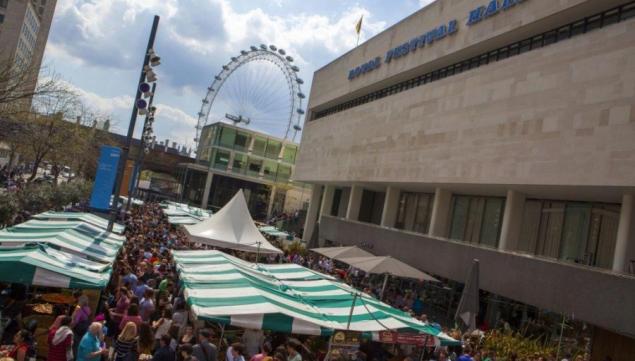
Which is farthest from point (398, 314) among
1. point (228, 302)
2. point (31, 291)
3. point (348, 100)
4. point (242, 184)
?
point (242, 184)

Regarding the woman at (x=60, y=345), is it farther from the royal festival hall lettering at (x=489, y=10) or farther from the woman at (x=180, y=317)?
the royal festival hall lettering at (x=489, y=10)

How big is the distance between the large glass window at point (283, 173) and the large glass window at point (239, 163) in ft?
18.5

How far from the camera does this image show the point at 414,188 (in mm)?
36375

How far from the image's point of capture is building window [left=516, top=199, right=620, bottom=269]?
22266mm

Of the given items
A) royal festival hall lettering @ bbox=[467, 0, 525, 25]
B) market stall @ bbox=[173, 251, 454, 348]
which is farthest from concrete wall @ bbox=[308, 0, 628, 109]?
market stall @ bbox=[173, 251, 454, 348]

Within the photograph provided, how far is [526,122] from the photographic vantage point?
2359 cm

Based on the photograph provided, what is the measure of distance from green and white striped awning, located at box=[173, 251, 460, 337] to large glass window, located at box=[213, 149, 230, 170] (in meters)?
68.3

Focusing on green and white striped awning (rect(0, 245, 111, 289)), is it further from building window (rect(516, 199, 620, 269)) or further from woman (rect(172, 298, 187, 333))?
building window (rect(516, 199, 620, 269))

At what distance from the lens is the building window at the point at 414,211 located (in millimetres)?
36422

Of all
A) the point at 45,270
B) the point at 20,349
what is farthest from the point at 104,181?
the point at 20,349

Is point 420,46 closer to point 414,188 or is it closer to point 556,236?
point 414,188

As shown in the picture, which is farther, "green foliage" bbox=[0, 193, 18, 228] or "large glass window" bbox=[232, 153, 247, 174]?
"large glass window" bbox=[232, 153, 247, 174]

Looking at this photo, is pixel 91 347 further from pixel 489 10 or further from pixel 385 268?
pixel 489 10

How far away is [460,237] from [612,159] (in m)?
14.2
